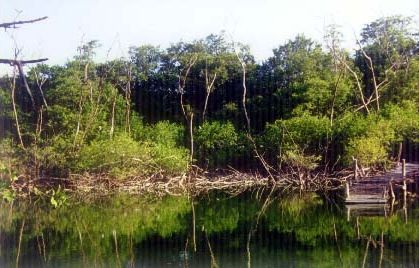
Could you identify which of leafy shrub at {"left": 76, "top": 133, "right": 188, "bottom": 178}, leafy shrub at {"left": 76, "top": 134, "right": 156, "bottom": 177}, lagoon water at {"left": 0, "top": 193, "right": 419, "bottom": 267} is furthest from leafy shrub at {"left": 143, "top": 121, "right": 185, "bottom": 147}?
lagoon water at {"left": 0, "top": 193, "right": 419, "bottom": 267}

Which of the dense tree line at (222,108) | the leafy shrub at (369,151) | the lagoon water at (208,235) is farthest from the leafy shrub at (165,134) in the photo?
the leafy shrub at (369,151)

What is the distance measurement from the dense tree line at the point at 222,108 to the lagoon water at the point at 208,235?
13.2 ft

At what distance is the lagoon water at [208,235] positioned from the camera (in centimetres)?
1055

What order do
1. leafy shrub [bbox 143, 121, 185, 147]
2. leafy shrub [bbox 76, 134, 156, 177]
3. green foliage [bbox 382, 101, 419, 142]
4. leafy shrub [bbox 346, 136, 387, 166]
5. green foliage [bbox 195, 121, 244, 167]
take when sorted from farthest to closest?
leafy shrub [bbox 143, 121, 185, 147], green foliage [bbox 195, 121, 244, 167], leafy shrub [bbox 76, 134, 156, 177], green foliage [bbox 382, 101, 419, 142], leafy shrub [bbox 346, 136, 387, 166]

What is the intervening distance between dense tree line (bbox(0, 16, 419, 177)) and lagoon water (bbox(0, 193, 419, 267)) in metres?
4.04

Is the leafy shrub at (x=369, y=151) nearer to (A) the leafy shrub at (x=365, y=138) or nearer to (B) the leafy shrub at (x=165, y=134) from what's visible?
(A) the leafy shrub at (x=365, y=138)

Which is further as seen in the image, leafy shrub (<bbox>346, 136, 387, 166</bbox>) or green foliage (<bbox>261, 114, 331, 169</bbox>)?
green foliage (<bbox>261, 114, 331, 169</bbox>)

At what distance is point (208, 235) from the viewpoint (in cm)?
1339

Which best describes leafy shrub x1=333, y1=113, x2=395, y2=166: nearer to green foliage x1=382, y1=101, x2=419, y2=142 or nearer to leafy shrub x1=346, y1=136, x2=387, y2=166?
leafy shrub x1=346, y1=136, x2=387, y2=166

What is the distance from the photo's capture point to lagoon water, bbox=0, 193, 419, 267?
34.6 feet

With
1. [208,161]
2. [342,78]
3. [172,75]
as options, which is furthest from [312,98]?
[172,75]

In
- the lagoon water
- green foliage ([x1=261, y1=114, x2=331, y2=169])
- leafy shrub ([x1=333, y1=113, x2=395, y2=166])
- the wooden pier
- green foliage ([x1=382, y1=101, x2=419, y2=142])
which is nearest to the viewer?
the lagoon water

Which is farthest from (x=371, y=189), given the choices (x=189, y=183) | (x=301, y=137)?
(x=189, y=183)

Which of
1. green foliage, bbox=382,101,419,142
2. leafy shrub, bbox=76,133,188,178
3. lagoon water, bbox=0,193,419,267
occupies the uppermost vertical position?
green foliage, bbox=382,101,419,142
